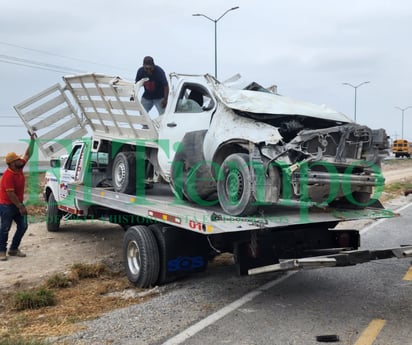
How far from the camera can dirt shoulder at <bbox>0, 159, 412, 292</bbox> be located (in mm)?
7980

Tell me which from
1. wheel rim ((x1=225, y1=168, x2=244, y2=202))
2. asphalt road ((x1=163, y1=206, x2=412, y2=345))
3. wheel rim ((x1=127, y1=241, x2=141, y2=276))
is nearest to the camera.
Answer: asphalt road ((x1=163, y1=206, x2=412, y2=345))

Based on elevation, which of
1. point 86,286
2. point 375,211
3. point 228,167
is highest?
point 228,167

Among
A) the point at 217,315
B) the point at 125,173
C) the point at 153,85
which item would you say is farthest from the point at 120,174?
the point at 217,315

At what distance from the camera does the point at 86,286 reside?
7.32 metres

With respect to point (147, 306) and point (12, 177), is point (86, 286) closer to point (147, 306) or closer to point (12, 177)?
point (147, 306)

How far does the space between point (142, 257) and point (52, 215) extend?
5235mm

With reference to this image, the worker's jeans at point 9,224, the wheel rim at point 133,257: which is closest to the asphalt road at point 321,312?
the wheel rim at point 133,257

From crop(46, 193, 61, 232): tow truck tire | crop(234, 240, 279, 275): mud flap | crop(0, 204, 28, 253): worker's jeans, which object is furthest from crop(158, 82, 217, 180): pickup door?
crop(46, 193, 61, 232): tow truck tire

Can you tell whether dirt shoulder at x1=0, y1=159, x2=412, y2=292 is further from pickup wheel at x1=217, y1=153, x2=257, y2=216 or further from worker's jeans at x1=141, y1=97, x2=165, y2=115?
pickup wheel at x1=217, y1=153, x2=257, y2=216

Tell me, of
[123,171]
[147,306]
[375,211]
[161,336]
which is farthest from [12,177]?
[375,211]

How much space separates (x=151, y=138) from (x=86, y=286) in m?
2.42

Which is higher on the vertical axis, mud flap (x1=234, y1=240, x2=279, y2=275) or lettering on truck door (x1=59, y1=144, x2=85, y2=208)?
lettering on truck door (x1=59, y1=144, x2=85, y2=208)

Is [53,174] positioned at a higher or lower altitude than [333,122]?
lower

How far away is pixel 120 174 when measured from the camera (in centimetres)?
879
